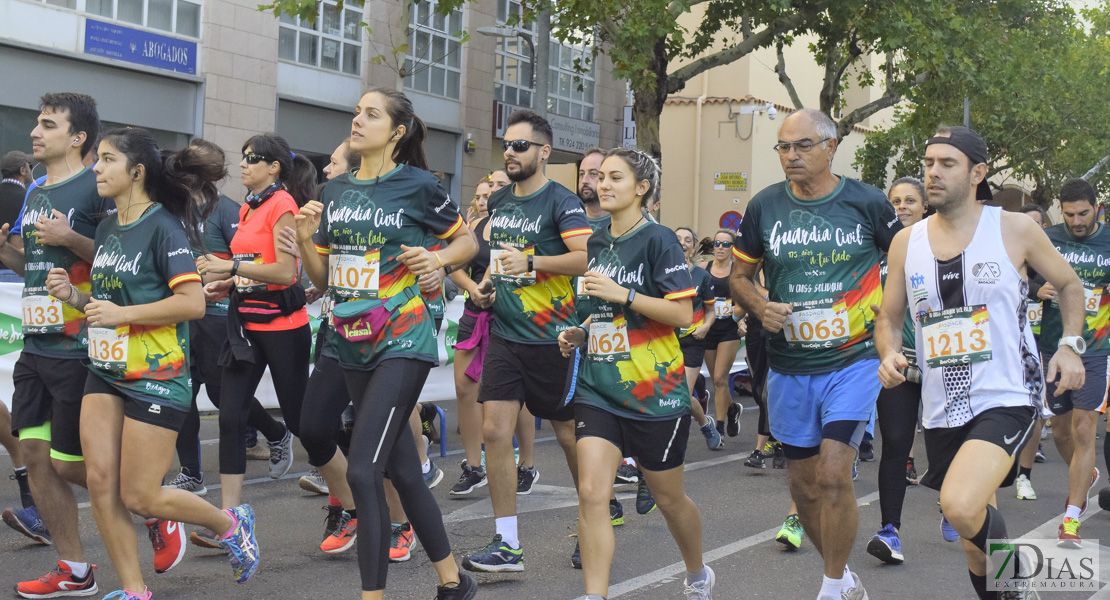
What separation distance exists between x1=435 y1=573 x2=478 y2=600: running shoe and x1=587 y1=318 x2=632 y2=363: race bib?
102 cm

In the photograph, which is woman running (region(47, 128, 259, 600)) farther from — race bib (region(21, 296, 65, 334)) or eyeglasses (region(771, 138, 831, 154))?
eyeglasses (region(771, 138, 831, 154))

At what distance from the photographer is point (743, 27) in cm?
2089

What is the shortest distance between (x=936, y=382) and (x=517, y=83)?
2298 cm

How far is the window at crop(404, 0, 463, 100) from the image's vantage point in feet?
76.5

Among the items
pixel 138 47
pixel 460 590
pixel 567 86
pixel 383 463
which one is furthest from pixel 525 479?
pixel 567 86

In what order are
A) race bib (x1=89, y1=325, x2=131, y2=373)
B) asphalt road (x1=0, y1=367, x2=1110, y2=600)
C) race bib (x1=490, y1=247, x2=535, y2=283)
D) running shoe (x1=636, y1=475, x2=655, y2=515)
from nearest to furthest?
race bib (x1=89, y1=325, x2=131, y2=373) < asphalt road (x1=0, y1=367, x2=1110, y2=600) < race bib (x1=490, y1=247, x2=535, y2=283) < running shoe (x1=636, y1=475, x2=655, y2=515)

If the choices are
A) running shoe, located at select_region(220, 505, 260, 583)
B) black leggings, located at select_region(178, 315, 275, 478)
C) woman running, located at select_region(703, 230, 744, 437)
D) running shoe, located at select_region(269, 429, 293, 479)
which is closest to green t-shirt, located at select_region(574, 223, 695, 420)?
running shoe, located at select_region(220, 505, 260, 583)

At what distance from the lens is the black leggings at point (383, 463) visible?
14.6 ft

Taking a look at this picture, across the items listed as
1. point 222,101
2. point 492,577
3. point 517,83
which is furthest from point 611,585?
point 517,83

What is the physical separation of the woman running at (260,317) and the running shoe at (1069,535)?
4176mm

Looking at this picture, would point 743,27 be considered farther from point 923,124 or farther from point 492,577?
point 492,577

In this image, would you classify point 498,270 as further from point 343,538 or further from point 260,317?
point 343,538

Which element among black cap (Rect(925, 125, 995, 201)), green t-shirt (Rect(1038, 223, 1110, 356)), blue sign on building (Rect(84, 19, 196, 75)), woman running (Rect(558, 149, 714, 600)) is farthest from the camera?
blue sign on building (Rect(84, 19, 196, 75))

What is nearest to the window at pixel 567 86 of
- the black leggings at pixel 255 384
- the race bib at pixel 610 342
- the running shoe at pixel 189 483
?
the running shoe at pixel 189 483
